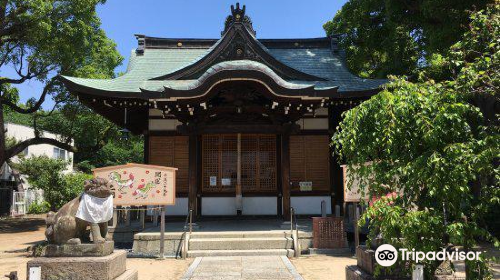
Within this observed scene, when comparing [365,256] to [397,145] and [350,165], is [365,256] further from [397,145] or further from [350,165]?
[397,145]

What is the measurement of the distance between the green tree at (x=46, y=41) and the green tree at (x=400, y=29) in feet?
38.2

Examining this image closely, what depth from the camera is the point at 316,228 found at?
29.2ft

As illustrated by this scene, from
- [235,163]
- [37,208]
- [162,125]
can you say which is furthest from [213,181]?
[37,208]

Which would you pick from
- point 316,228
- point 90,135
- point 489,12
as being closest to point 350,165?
point 489,12

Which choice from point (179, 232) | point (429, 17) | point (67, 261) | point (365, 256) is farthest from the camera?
point (429, 17)

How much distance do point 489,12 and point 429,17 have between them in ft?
28.0

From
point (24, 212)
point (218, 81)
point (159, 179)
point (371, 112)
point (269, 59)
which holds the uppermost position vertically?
point (269, 59)

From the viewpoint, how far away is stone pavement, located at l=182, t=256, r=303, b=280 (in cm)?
656

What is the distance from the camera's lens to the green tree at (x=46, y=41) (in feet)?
46.6

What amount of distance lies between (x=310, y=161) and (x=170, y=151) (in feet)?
14.7

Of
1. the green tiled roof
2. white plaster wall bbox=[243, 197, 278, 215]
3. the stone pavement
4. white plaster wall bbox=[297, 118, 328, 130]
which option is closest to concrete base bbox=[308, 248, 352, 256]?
the stone pavement

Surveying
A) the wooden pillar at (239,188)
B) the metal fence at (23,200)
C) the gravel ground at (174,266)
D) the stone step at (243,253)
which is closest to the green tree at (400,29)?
the gravel ground at (174,266)

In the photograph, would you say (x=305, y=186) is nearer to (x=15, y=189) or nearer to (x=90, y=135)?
(x=90, y=135)

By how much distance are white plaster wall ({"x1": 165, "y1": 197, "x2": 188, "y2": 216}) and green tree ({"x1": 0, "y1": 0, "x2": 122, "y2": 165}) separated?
8531mm
